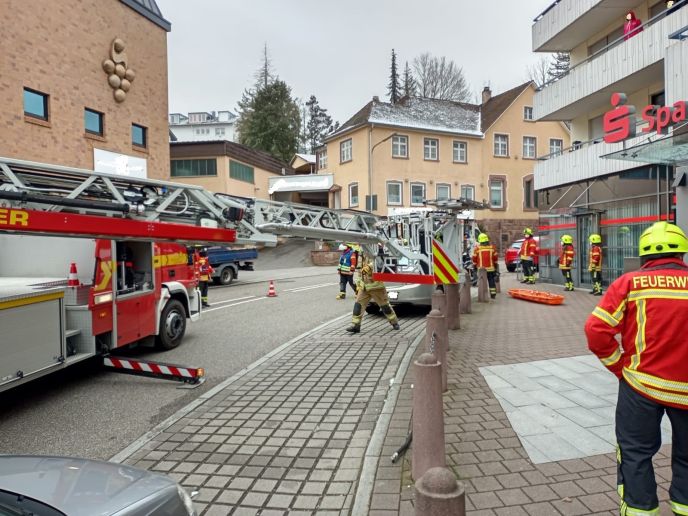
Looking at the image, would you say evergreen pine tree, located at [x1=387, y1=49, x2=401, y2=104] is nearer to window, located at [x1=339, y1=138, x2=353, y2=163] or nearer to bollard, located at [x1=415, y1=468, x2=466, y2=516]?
window, located at [x1=339, y1=138, x2=353, y2=163]

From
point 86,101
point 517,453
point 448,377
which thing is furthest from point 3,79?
point 517,453

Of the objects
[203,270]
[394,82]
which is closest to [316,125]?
[394,82]

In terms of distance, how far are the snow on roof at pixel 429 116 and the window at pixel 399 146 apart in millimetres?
910

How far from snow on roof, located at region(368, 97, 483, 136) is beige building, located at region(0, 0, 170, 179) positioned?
15101 mm

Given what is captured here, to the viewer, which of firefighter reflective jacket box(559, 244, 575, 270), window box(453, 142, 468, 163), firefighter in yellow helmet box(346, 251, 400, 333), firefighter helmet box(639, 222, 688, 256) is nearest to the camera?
firefighter helmet box(639, 222, 688, 256)

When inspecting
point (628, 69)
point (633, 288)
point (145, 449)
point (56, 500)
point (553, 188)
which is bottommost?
point (145, 449)

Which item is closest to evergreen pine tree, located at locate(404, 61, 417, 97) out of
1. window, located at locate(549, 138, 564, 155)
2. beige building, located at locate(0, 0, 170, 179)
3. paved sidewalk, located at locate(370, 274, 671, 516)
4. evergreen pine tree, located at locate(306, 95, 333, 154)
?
evergreen pine tree, located at locate(306, 95, 333, 154)

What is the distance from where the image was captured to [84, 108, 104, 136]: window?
752 inches

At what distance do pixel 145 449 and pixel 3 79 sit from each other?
15943 mm

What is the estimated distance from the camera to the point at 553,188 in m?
18.3

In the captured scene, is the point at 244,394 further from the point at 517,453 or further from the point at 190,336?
the point at 190,336

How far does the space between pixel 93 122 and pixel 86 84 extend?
146cm

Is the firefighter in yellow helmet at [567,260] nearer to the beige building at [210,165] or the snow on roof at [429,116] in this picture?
the snow on roof at [429,116]

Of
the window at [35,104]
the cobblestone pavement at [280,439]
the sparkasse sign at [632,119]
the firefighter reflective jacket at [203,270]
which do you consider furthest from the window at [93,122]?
the sparkasse sign at [632,119]
